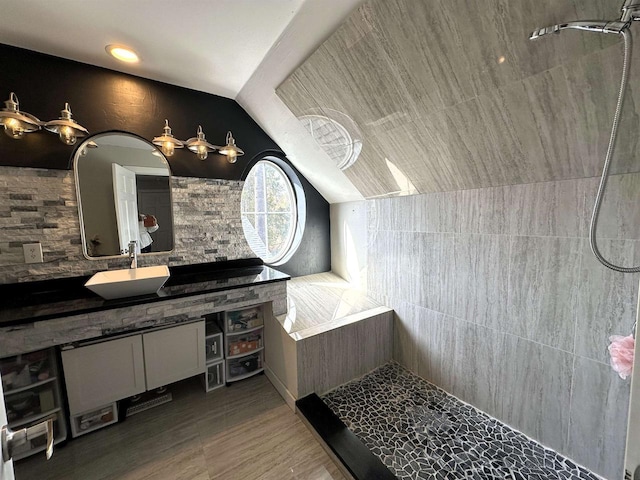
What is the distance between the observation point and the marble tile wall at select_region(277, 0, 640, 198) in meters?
1.07

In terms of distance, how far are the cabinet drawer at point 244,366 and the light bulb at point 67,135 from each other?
2.05 metres

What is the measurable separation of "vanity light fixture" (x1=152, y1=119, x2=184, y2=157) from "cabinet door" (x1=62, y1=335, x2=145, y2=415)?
4.89 ft

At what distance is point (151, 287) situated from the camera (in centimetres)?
181

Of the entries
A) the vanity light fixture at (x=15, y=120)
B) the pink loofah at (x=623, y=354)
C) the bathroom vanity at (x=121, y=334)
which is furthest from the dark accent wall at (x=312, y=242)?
the pink loofah at (x=623, y=354)

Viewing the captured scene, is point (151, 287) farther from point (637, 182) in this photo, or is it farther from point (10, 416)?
point (637, 182)

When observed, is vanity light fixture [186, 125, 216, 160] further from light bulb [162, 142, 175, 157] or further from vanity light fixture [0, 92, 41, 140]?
vanity light fixture [0, 92, 41, 140]

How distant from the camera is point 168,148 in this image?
223 cm

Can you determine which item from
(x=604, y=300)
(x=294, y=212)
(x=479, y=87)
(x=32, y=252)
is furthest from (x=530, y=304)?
(x=32, y=252)

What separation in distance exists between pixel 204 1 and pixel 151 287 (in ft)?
5.70

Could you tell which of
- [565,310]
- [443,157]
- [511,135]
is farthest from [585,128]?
[565,310]

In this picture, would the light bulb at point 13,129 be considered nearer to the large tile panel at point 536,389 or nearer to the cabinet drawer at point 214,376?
the cabinet drawer at point 214,376

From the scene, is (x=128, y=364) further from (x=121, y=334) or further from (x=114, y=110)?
(x=114, y=110)

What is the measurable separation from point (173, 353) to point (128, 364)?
0.90ft

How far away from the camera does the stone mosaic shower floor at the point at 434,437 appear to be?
4.92ft
